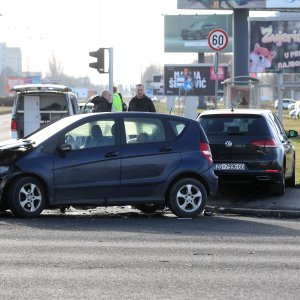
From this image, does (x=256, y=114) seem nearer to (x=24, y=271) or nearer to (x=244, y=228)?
(x=244, y=228)

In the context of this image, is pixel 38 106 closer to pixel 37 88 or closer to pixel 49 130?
pixel 37 88

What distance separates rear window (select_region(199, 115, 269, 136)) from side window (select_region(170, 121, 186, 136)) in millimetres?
1950

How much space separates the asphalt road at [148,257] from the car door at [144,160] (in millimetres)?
449

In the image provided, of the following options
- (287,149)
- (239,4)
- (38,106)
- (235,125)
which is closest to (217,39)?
(287,149)

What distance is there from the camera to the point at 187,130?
12414 mm

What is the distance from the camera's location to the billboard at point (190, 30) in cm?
7162

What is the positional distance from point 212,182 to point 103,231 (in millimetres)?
2387

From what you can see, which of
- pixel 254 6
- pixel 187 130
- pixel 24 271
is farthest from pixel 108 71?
pixel 254 6

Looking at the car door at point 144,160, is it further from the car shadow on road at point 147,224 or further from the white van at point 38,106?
the white van at point 38,106

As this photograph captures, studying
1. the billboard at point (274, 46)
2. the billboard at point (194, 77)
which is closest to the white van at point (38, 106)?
the billboard at point (274, 46)

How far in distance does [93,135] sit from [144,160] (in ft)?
2.68

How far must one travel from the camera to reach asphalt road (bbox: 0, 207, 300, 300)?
7.04 meters

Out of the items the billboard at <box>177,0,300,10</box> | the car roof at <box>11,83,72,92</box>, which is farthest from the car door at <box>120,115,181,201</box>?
the billboard at <box>177,0,300,10</box>

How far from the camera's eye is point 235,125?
46.8ft
